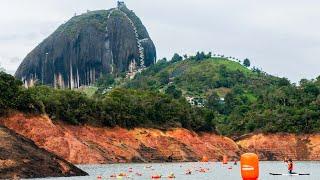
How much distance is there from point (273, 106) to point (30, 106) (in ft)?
315

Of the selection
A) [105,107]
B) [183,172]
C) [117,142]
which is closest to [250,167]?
[183,172]

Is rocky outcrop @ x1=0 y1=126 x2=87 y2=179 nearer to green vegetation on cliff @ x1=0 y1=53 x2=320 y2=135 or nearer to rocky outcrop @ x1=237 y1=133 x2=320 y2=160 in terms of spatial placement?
green vegetation on cliff @ x1=0 y1=53 x2=320 y2=135

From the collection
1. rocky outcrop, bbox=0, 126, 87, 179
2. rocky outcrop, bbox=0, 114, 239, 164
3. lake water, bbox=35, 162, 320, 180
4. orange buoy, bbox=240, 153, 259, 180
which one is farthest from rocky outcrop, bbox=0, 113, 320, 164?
orange buoy, bbox=240, 153, 259, 180

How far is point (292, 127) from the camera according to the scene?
176m

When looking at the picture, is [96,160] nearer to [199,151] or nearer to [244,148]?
[199,151]

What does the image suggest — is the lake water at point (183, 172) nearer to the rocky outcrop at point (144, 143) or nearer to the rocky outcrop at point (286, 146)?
the rocky outcrop at point (144, 143)

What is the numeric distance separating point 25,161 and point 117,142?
68137 millimetres

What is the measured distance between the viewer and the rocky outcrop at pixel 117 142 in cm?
11344

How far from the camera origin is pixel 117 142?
13538 cm

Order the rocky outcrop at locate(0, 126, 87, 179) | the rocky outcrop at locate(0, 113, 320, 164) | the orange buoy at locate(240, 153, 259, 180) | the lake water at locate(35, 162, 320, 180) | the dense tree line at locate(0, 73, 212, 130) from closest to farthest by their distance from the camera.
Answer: the orange buoy at locate(240, 153, 259, 180)
the rocky outcrop at locate(0, 126, 87, 179)
the lake water at locate(35, 162, 320, 180)
the rocky outcrop at locate(0, 113, 320, 164)
the dense tree line at locate(0, 73, 212, 130)

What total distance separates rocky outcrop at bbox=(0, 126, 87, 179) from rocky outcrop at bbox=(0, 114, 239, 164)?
4036 cm

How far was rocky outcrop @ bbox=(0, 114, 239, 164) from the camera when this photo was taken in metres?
113

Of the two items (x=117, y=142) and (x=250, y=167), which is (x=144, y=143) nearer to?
(x=117, y=142)

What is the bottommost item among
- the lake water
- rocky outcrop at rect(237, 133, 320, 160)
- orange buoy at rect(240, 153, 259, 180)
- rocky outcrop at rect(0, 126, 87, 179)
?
rocky outcrop at rect(237, 133, 320, 160)
